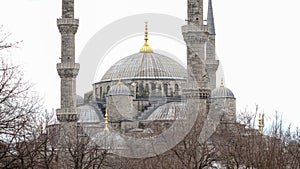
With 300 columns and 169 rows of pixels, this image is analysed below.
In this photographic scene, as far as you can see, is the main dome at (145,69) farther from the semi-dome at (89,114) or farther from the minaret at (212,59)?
the minaret at (212,59)

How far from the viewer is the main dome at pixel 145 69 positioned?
185 ft

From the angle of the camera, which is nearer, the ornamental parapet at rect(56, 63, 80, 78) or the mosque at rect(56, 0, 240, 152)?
the mosque at rect(56, 0, 240, 152)

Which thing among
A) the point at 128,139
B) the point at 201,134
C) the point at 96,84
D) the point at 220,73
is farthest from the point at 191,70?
the point at 96,84

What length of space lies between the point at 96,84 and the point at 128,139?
12.5m

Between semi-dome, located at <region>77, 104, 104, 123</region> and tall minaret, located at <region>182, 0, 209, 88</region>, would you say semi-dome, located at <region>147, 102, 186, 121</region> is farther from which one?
tall minaret, located at <region>182, 0, 209, 88</region>

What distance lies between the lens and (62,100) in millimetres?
40844

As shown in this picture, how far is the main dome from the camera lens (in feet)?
185

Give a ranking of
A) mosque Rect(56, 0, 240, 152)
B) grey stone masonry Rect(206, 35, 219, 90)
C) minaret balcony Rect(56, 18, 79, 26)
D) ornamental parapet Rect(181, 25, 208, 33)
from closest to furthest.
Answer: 1. ornamental parapet Rect(181, 25, 208, 33)
2. mosque Rect(56, 0, 240, 152)
3. minaret balcony Rect(56, 18, 79, 26)
4. grey stone masonry Rect(206, 35, 219, 90)

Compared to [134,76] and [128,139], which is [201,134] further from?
[134,76]

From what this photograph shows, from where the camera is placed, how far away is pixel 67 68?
4059cm

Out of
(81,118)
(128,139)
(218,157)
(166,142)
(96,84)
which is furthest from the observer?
(96,84)

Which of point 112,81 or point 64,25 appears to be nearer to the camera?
point 64,25

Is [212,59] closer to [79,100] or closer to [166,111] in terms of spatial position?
[166,111]

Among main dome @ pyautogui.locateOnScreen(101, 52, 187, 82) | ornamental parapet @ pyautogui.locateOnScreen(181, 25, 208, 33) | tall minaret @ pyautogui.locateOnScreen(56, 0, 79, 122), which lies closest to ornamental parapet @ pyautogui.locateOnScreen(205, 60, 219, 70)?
main dome @ pyautogui.locateOnScreen(101, 52, 187, 82)
